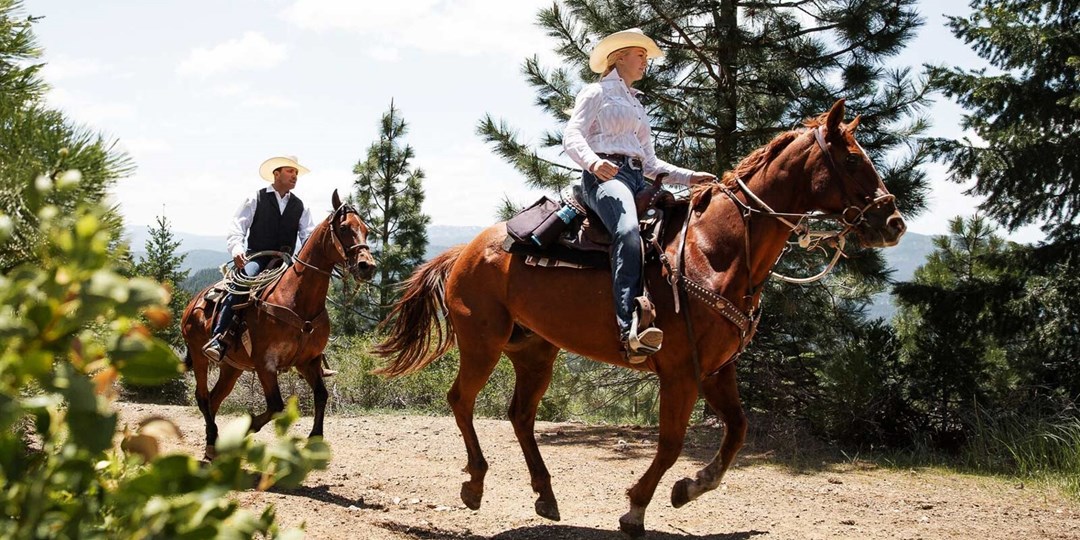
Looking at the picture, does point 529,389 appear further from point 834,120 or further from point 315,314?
point 834,120

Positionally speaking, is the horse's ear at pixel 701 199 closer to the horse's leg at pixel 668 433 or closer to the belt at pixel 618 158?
the belt at pixel 618 158

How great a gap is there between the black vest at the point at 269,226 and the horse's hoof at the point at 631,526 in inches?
173

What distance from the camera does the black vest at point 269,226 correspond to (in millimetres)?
8406

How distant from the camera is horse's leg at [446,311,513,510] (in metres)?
6.01

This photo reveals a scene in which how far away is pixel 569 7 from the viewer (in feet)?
33.9

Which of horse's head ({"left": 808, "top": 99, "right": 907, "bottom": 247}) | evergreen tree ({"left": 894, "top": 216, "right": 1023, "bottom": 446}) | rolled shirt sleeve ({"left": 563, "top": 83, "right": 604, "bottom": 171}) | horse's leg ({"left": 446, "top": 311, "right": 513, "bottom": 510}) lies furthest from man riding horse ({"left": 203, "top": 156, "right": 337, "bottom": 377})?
evergreen tree ({"left": 894, "top": 216, "right": 1023, "bottom": 446})

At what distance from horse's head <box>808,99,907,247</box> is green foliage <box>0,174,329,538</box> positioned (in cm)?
433

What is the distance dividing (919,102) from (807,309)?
8.23 ft

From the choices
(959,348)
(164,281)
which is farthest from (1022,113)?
(164,281)

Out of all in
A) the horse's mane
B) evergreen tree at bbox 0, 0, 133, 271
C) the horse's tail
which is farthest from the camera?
the horse's tail

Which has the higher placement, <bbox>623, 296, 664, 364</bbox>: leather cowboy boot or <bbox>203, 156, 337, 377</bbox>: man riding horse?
<bbox>203, 156, 337, 377</bbox>: man riding horse

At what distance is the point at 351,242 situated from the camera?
7.39 m

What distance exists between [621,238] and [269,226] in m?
4.29

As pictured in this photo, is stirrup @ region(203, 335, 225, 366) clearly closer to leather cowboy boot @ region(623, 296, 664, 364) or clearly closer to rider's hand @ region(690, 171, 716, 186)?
leather cowboy boot @ region(623, 296, 664, 364)
